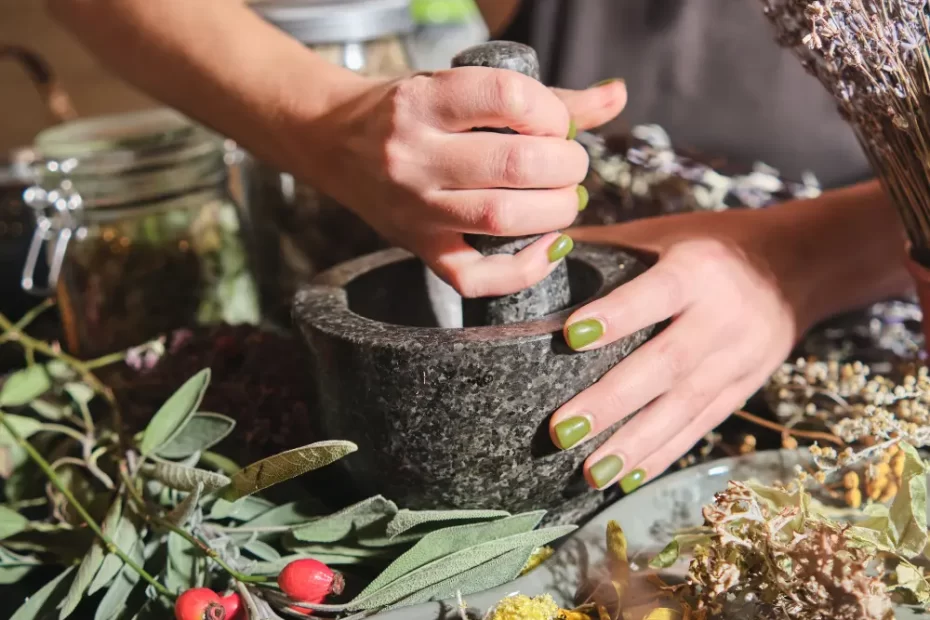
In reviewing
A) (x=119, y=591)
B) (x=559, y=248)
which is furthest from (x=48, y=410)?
(x=559, y=248)

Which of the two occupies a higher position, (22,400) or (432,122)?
(432,122)

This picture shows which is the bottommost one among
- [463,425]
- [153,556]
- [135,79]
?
[153,556]

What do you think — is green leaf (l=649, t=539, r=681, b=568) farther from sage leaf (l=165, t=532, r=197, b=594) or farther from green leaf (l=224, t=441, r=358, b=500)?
sage leaf (l=165, t=532, r=197, b=594)

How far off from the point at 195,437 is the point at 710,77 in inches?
30.9

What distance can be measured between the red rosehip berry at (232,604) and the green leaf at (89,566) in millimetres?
92

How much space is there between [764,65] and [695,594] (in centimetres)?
77

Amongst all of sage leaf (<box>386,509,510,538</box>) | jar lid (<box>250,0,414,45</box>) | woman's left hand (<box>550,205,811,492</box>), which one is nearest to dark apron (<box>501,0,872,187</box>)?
jar lid (<box>250,0,414,45</box>)

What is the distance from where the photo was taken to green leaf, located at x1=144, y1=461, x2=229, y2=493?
507 mm

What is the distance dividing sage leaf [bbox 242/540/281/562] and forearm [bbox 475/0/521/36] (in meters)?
0.87

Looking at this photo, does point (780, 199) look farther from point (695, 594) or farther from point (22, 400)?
point (22, 400)

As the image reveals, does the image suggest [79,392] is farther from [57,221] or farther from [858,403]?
[858,403]

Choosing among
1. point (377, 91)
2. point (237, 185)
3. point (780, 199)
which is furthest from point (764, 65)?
point (237, 185)

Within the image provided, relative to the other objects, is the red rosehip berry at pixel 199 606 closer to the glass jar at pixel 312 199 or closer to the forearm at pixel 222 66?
the forearm at pixel 222 66

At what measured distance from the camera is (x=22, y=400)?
A: 71 centimetres
